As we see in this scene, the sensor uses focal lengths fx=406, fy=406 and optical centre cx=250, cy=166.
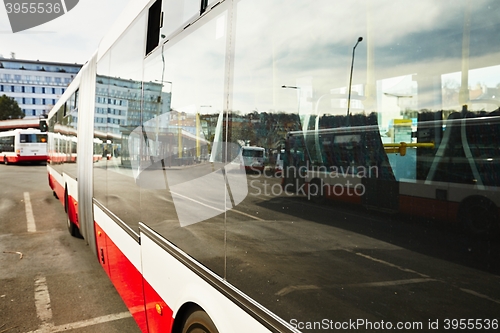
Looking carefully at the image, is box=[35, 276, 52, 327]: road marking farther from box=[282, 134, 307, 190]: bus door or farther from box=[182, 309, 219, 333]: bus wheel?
box=[282, 134, 307, 190]: bus door

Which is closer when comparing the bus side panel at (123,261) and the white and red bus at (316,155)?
the white and red bus at (316,155)

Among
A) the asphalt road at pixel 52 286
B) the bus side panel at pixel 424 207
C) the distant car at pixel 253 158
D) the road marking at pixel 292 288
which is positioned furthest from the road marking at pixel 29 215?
the bus side panel at pixel 424 207

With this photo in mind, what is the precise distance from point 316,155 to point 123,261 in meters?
3.14

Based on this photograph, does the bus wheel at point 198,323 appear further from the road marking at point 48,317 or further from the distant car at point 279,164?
the road marking at point 48,317

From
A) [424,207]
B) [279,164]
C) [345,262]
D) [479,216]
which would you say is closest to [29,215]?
[279,164]

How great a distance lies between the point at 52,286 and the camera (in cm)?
567

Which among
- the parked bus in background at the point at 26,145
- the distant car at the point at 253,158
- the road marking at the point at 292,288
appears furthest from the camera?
the parked bus in background at the point at 26,145

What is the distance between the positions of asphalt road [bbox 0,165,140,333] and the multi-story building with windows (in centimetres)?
9221

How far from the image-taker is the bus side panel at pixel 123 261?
346 cm

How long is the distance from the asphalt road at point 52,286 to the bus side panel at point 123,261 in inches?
19.7

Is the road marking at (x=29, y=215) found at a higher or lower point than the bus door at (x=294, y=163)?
lower

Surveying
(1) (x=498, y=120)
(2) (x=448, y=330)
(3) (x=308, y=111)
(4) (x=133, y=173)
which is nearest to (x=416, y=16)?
(1) (x=498, y=120)

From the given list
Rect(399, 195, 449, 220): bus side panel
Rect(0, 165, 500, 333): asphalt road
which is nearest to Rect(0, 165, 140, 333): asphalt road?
Rect(0, 165, 500, 333): asphalt road

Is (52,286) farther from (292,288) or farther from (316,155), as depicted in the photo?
(316,155)
